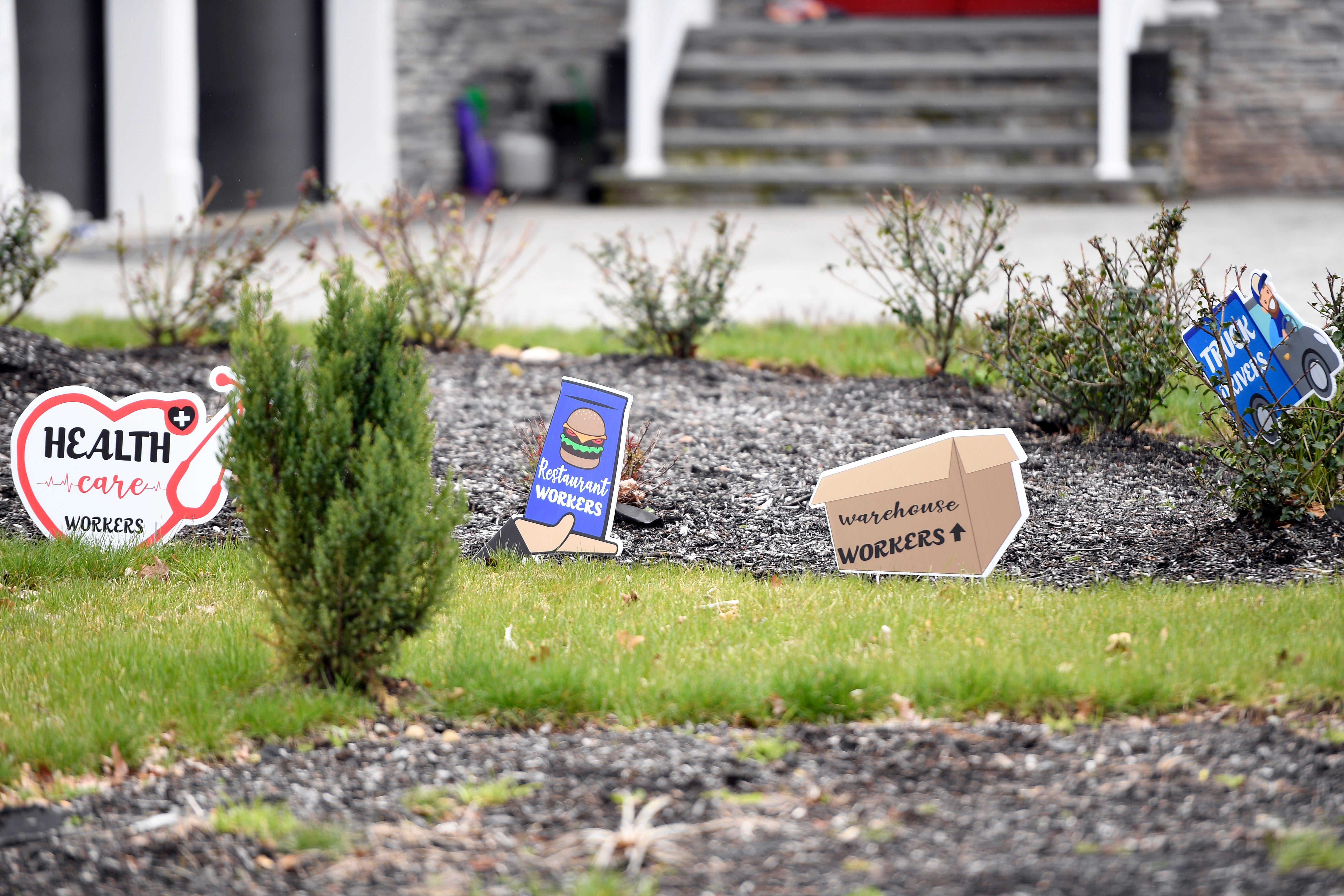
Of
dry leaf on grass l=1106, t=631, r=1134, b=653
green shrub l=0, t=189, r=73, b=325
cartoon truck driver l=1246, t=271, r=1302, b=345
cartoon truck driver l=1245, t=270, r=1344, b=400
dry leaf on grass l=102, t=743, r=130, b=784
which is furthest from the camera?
green shrub l=0, t=189, r=73, b=325

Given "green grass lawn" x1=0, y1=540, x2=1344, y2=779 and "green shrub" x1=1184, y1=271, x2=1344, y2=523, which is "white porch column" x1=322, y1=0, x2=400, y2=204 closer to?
"green grass lawn" x1=0, y1=540, x2=1344, y2=779

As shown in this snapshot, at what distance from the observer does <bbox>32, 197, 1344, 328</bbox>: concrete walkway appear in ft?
25.3

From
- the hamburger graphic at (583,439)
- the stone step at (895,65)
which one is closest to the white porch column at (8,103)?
the hamburger graphic at (583,439)

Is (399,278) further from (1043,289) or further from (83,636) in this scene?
(1043,289)

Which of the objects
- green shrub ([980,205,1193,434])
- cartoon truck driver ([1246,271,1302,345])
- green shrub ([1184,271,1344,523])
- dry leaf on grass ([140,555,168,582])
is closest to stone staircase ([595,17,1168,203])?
green shrub ([980,205,1193,434])

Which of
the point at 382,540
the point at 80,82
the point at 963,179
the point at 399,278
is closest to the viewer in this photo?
the point at 382,540

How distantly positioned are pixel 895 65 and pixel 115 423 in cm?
1100

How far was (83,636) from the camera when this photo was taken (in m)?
3.44

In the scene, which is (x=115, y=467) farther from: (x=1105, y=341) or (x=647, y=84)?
(x=647, y=84)

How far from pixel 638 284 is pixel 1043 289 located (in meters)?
1.90

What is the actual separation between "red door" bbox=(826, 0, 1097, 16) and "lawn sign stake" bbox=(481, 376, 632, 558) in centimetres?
1265

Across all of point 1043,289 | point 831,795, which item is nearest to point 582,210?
point 1043,289

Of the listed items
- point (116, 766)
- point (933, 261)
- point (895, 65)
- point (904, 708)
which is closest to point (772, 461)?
point (933, 261)

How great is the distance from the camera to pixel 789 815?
2371mm
